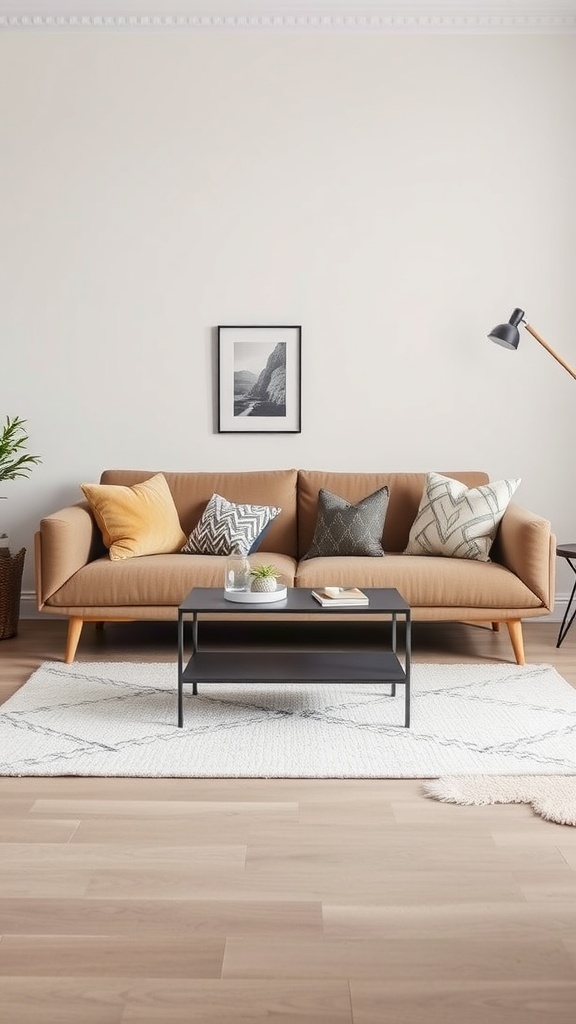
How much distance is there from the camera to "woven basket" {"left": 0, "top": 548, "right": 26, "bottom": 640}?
4566mm

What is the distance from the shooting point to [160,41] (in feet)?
16.4

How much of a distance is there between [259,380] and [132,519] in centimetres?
119

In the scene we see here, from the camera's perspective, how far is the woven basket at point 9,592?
15.0 feet

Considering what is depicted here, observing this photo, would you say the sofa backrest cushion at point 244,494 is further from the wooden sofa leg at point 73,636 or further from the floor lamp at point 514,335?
the floor lamp at point 514,335

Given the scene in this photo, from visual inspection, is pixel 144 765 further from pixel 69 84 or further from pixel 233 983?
pixel 69 84

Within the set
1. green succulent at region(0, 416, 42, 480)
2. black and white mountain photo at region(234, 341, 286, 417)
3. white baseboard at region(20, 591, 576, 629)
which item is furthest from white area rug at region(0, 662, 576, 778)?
black and white mountain photo at region(234, 341, 286, 417)

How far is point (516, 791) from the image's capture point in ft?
8.86

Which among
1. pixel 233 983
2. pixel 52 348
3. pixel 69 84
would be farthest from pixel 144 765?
pixel 69 84

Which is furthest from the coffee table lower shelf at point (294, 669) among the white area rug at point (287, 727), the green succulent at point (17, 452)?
the green succulent at point (17, 452)

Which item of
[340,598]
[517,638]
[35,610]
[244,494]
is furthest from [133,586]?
[517,638]

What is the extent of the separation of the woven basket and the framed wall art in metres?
1.32

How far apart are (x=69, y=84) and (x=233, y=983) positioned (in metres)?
4.68

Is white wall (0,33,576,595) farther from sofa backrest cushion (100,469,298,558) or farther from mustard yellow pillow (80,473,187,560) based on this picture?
mustard yellow pillow (80,473,187,560)

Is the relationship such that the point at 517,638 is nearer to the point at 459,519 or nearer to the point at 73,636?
the point at 459,519
